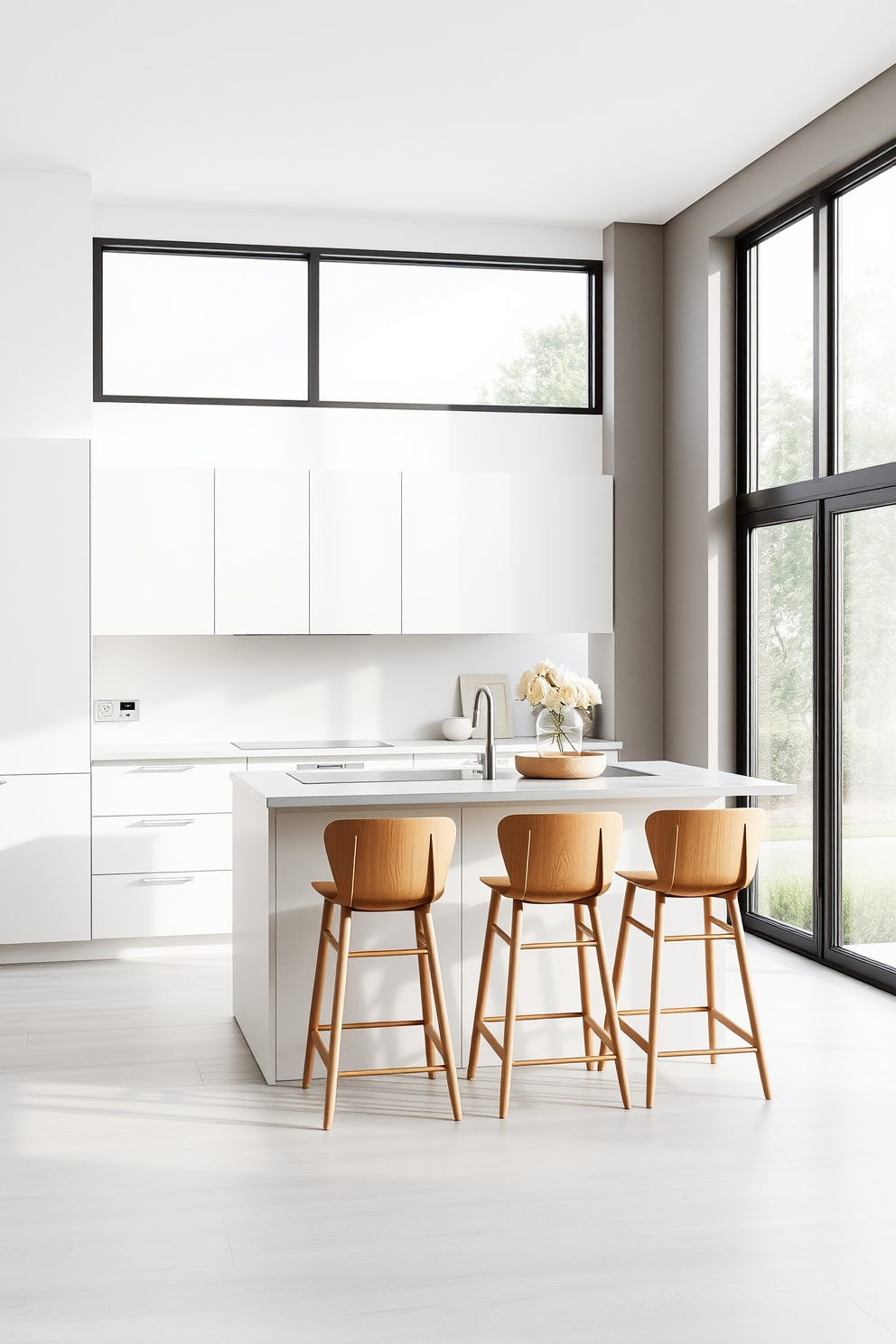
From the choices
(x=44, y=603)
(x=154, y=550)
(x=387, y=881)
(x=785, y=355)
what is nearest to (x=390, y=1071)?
→ (x=387, y=881)

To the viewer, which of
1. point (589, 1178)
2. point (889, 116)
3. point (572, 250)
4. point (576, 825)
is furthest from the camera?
point (572, 250)

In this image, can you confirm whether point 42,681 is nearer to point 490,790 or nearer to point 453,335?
point 490,790

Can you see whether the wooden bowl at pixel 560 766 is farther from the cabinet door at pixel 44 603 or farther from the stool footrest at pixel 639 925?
the cabinet door at pixel 44 603

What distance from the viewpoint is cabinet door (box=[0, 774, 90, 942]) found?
568cm

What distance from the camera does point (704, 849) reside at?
3895mm

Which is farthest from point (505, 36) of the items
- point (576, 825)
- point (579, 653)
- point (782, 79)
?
point (579, 653)

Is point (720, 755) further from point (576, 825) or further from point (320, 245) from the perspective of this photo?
point (320, 245)

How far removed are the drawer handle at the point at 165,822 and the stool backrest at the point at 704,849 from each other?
265cm

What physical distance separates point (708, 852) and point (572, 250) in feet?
13.0

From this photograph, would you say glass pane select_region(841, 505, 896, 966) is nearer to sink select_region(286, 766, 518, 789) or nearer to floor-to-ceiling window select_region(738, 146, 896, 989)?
floor-to-ceiling window select_region(738, 146, 896, 989)

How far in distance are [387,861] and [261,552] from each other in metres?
2.77

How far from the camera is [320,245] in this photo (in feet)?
21.4

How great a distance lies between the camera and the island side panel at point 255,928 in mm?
4090

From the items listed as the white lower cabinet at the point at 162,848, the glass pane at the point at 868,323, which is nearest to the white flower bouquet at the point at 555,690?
the glass pane at the point at 868,323
